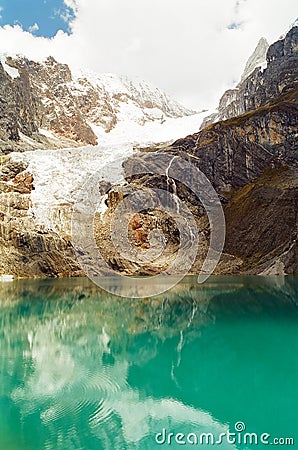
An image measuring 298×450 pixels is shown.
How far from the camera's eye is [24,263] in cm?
7538

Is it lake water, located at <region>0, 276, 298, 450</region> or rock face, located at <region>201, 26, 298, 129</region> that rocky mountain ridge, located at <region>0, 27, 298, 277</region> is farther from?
lake water, located at <region>0, 276, 298, 450</region>

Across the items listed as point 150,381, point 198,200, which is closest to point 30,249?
point 198,200

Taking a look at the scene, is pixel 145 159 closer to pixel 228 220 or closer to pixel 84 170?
pixel 84 170

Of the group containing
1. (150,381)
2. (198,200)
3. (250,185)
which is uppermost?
(250,185)

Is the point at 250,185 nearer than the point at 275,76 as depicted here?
Yes

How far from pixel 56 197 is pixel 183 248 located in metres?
31.6

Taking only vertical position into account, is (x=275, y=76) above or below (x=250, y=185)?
above

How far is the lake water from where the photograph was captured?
401 inches

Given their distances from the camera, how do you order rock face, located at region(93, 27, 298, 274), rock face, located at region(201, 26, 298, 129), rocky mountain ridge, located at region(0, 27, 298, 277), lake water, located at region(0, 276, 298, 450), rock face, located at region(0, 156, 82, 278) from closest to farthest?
lake water, located at region(0, 276, 298, 450)
rock face, located at region(93, 27, 298, 274)
rocky mountain ridge, located at region(0, 27, 298, 277)
rock face, located at region(0, 156, 82, 278)
rock face, located at region(201, 26, 298, 129)

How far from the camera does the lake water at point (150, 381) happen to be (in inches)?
401

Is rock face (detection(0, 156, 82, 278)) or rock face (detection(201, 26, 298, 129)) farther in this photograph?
rock face (detection(201, 26, 298, 129))

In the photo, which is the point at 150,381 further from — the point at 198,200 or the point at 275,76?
the point at 275,76

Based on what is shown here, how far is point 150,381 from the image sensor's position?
47.4 feet

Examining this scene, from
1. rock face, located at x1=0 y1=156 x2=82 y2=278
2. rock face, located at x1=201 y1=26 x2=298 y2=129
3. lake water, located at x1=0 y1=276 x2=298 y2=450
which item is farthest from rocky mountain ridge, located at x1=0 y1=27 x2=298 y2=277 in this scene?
lake water, located at x1=0 y1=276 x2=298 y2=450
